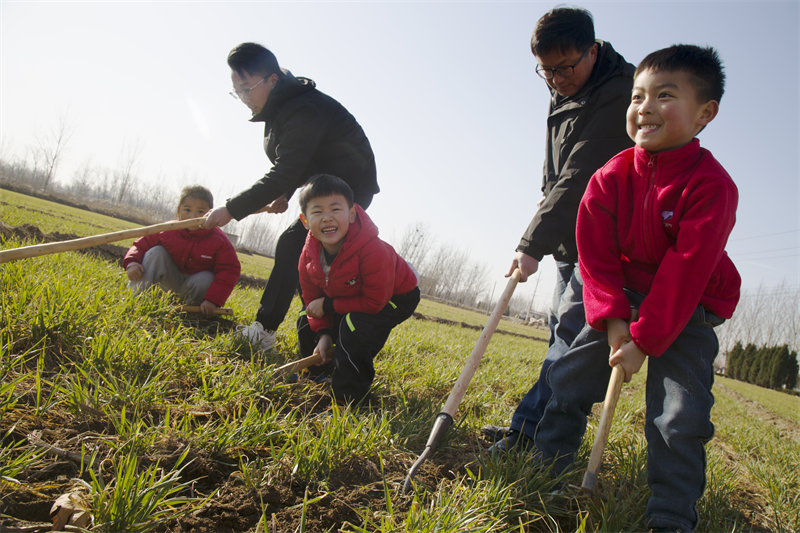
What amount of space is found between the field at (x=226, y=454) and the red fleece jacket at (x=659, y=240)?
74 cm

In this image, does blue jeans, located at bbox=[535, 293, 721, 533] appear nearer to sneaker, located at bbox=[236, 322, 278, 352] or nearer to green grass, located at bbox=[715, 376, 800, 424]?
sneaker, located at bbox=[236, 322, 278, 352]

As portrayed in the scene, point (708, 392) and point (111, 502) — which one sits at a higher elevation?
point (708, 392)

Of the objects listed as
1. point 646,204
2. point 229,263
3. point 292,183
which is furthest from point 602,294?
point 229,263

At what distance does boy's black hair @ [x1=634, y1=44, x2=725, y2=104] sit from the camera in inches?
61.9

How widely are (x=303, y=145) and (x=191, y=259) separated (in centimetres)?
169

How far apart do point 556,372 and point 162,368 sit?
78.0 inches

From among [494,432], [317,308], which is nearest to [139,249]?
[317,308]

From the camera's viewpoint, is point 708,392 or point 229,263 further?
point 229,263

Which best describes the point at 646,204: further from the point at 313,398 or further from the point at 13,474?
the point at 13,474

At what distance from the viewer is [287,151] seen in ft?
10.0

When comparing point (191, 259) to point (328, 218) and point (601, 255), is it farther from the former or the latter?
point (601, 255)

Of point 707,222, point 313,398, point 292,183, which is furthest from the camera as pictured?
point 292,183

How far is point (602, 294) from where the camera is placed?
1.66 m

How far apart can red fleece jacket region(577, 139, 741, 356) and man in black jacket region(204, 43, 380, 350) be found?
6.69ft
